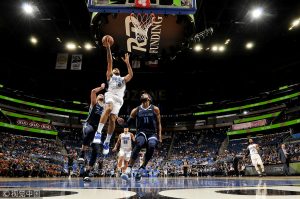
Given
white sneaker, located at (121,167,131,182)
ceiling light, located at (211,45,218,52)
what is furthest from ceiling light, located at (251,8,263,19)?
white sneaker, located at (121,167,131,182)

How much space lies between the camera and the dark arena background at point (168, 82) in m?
11.2

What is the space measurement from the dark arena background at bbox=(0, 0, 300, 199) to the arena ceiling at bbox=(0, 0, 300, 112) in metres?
0.13

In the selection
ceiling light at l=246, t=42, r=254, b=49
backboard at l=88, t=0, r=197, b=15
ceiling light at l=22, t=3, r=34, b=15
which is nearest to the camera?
backboard at l=88, t=0, r=197, b=15

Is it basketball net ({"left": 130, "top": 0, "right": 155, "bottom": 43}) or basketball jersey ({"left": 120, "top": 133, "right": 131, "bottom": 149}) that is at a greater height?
basketball net ({"left": 130, "top": 0, "right": 155, "bottom": 43})

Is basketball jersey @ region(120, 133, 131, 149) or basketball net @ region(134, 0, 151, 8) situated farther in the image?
basketball jersey @ region(120, 133, 131, 149)

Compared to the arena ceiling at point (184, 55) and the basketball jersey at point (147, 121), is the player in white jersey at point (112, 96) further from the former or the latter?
the arena ceiling at point (184, 55)

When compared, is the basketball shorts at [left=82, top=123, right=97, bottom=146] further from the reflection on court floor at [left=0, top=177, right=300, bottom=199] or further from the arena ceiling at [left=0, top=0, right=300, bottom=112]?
the arena ceiling at [left=0, top=0, right=300, bottom=112]

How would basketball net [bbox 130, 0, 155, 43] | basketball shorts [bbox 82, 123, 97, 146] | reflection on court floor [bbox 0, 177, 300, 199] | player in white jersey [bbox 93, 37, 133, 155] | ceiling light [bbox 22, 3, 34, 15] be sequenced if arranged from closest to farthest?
1. reflection on court floor [bbox 0, 177, 300, 199]
2. player in white jersey [bbox 93, 37, 133, 155]
3. basketball shorts [bbox 82, 123, 97, 146]
4. basketball net [bbox 130, 0, 155, 43]
5. ceiling light [bbox 22, 3, 34, 15]

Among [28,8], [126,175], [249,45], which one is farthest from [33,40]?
[126,175]

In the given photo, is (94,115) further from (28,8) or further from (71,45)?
(71,45)

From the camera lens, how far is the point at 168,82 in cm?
3694

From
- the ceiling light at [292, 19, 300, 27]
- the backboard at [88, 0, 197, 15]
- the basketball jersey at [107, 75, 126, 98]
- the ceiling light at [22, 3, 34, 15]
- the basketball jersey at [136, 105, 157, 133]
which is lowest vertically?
the basketball jersey at [136, 105, 157, 133]

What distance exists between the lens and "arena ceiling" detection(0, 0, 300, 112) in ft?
61.1

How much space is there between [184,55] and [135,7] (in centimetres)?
2303
